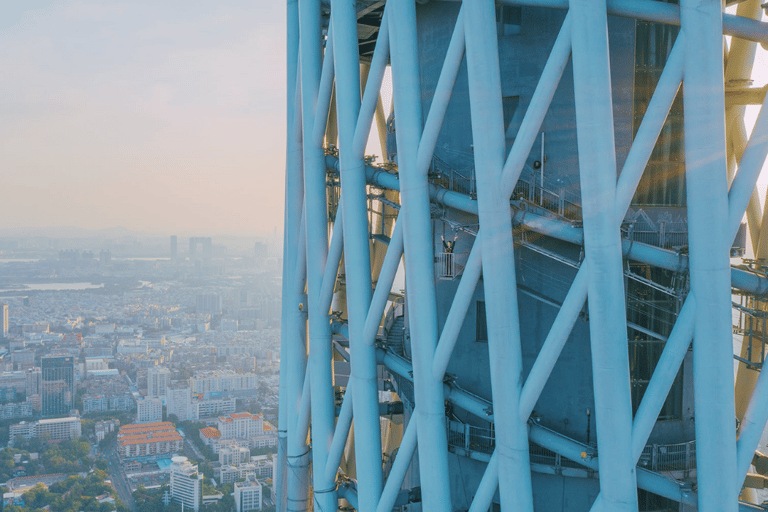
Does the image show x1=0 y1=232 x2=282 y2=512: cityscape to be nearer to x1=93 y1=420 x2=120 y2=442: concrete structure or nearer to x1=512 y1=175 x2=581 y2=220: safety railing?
x1=93 y1=420 x2=120 y2=442: concrete structure

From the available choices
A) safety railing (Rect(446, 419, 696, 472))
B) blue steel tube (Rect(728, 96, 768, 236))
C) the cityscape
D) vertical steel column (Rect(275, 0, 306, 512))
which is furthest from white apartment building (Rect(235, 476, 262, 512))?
blue steel tube (Rect(728, 96, 768, 236))

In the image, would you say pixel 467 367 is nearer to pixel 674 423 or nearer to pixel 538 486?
pixel 538 486

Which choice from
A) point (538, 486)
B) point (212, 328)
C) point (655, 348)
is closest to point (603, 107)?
point (655, 348)

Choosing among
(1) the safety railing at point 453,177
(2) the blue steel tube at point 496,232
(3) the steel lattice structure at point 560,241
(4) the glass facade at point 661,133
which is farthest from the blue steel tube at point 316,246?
(4) the glass facade at point 661,133

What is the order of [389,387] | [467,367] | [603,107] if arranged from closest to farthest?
[603,107]
[467,367]
[389,387]

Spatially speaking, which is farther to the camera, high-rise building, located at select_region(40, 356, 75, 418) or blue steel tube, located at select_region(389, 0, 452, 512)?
high-rise building, located at select_region(40, 356, 75, 418)

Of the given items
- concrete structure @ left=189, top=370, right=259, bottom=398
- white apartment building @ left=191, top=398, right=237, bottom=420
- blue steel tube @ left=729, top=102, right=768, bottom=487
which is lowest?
white apartment building @ left=191, top=398, right=237, bottom=420
